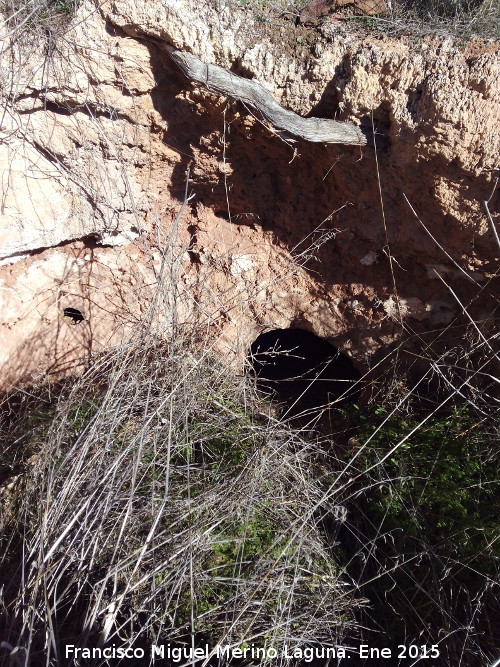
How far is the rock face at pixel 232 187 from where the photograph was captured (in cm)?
289

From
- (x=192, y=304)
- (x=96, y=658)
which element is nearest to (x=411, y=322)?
(x=192, y=304)

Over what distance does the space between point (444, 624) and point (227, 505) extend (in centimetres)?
110

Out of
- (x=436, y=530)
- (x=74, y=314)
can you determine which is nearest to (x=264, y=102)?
(x=74, y=314)

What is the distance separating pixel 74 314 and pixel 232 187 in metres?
1.45

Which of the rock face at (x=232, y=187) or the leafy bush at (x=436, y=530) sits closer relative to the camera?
the leafy bush at (x=436, y=530)

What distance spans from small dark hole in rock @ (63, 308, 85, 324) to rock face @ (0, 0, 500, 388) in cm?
10

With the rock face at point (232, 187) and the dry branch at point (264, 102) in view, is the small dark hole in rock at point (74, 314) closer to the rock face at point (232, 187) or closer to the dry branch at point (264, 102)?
the rock face at point (232, 187)

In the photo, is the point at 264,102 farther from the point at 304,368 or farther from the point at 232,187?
the point at 304,368

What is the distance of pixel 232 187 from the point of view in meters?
3.59

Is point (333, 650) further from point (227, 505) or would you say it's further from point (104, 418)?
point (104, 418)

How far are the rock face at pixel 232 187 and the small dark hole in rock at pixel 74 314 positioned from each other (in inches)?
3.8

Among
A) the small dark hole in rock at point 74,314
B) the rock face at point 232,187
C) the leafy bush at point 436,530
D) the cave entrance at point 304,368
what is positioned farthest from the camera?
the cave entrance at point 304,368

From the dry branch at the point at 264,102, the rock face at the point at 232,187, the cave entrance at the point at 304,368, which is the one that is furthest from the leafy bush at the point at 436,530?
the dry branch at the point at 264,102

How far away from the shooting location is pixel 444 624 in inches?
90.7
